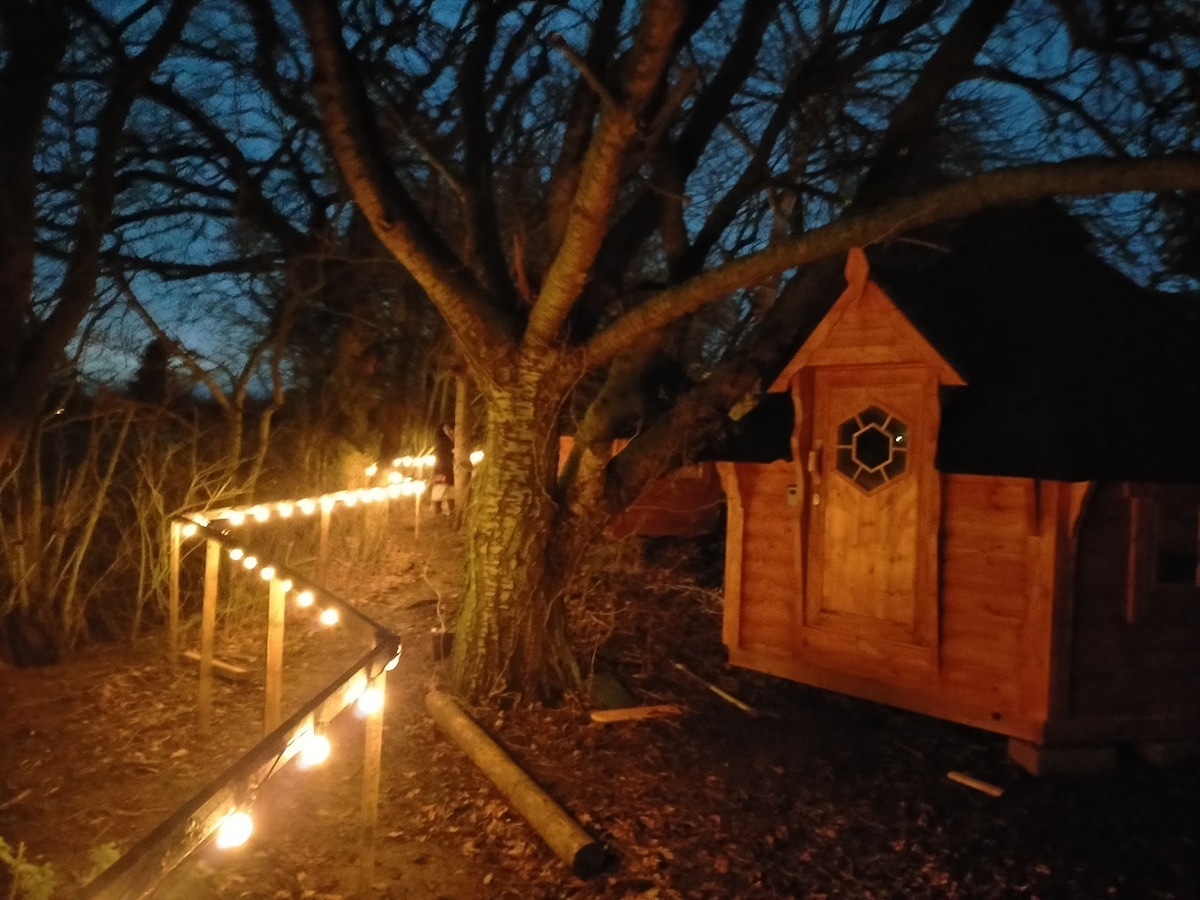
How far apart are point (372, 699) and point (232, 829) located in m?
1.48

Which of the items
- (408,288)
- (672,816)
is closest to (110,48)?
(408,288)

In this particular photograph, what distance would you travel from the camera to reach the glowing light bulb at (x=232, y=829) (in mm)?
3049

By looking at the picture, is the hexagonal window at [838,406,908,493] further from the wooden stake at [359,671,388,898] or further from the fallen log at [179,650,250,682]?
the fallen log at [179,650,250,682]

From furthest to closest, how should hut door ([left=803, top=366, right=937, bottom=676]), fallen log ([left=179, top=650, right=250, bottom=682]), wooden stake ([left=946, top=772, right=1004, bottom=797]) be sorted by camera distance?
fallen log ([left=179, top=650, right=250, bottom=682]) < hut door ([left=803, top=366, right=937, bottom=676]) < wooden stake ([left=946, top=772, right=1004, bottom=797])

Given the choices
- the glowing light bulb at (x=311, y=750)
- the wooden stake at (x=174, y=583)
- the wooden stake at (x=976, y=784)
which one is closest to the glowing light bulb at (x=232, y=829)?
the glowing light bulb at (x=311, y=750)

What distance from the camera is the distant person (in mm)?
16703

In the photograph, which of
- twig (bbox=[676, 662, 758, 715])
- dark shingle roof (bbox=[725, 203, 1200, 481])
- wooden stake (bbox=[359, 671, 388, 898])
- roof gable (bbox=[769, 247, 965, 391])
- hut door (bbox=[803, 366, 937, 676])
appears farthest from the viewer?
twig (bbox=[676, 662, 758, 715])

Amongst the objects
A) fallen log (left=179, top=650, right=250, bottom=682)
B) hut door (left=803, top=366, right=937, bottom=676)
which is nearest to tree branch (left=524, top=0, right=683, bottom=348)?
hut door (left=803, top=366, right=937, bottom=676)

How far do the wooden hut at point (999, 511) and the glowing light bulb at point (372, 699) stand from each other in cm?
481

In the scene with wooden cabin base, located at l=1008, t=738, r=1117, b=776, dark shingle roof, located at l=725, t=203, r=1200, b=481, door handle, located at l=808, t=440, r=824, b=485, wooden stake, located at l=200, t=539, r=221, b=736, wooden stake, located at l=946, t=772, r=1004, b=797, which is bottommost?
wooden stake, located at l=946, t=772, r=1004, b=797

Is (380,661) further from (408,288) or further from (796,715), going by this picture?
(408,288)

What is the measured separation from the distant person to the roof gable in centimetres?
916

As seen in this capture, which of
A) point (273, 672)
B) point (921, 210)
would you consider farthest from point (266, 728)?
point (921, 210)

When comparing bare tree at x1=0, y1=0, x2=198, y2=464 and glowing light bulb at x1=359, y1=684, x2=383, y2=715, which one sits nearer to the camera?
glowing light bulb at x1=359, y1=684, x2=383, y2=715
